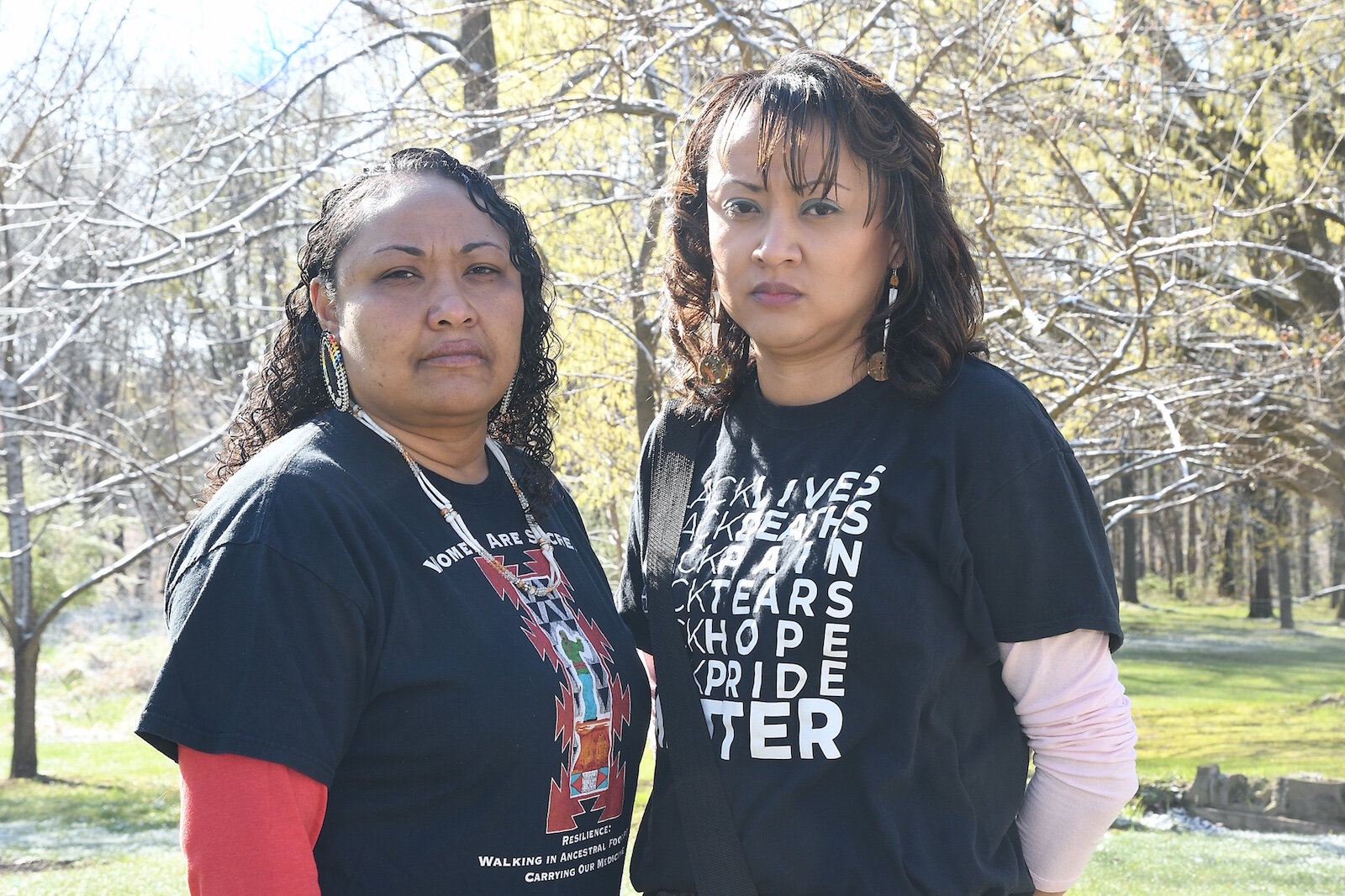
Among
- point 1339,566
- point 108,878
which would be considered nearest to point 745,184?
point 108,878

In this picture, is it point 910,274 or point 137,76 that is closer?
→ point 910,274

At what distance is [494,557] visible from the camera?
2.02 meters

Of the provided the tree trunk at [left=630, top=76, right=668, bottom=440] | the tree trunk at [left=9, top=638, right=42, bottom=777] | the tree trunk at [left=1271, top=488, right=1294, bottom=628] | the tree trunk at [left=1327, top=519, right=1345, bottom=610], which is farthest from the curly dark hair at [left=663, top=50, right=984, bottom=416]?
the tree trunk at [left=1327, top=519, right=1345, bottom=610]

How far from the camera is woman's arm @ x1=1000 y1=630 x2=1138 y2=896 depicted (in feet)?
5.99

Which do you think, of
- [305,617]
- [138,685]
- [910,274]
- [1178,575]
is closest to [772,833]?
[305,617]

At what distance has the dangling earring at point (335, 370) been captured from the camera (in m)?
2.05

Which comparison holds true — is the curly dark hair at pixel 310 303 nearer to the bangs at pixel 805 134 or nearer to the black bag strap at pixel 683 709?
the black bag strap at pixel 683 709

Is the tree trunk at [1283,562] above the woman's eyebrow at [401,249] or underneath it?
underneath

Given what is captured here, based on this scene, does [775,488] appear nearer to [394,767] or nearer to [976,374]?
[976,374]

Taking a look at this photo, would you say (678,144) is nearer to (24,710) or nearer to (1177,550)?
(24,710)

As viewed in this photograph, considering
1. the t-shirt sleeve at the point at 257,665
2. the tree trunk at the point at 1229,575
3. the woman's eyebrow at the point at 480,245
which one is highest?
the woman's eyebrow at the point at 480,245

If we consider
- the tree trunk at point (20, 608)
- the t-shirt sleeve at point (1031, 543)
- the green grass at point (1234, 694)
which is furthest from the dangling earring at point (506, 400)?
the green grass at point (1234, 694)

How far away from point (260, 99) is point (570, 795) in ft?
23.6

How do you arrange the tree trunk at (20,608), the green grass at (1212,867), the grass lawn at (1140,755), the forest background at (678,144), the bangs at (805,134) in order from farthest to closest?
1. the tree trunk at (20,608)
2. the grass lawn at (1140,755)
3. the green grass at (1212,867)
4. the forest background at (678,144)
5. the bangs at (805,134)
